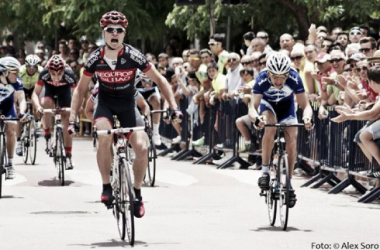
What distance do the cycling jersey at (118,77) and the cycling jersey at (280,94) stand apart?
1.74m

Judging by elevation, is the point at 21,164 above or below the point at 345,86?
below

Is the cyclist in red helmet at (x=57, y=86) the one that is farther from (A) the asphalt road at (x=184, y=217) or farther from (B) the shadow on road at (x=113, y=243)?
(B) the shadow on road at (x=113, y=243)

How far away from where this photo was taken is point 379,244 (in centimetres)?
1202

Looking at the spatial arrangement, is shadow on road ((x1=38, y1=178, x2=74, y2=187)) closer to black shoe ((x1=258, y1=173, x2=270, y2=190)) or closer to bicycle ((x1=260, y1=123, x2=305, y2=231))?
black shoe ((x1=258, y1=173, x2=270, y2=190))

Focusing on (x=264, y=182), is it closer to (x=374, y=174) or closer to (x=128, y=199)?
(x=128, y=199)

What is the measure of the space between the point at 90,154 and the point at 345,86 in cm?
947

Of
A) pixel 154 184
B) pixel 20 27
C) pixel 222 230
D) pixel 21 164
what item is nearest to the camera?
pixel 222 230

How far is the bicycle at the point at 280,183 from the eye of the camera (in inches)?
525

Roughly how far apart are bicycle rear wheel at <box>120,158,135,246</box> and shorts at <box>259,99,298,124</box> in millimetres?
2587

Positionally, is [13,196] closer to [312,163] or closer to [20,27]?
[312,163]

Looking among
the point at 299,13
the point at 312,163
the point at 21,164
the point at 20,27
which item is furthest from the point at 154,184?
the point at 20,27

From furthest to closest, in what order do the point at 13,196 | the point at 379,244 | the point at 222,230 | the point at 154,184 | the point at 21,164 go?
the point at 21,164 < the point at 154,184 < the point at 13,196 < the point at 222,230 < the point at 379,244

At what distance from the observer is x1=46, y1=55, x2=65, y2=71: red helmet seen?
64.5ft

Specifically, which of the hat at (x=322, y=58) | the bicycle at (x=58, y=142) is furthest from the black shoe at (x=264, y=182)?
the hat at (x=322, y=58)
